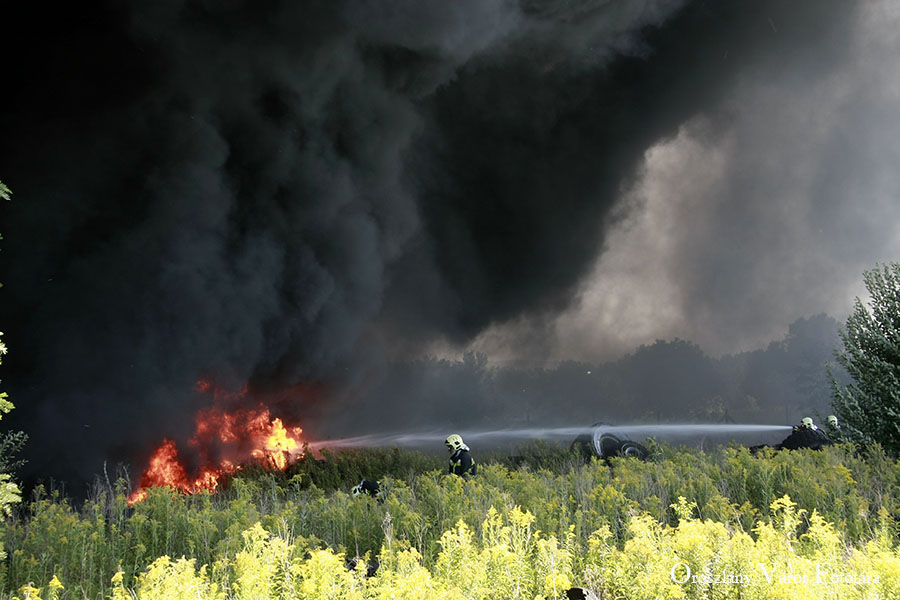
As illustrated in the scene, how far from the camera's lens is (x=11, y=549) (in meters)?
6.86

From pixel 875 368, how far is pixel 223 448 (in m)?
23.7

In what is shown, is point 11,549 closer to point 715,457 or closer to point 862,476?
point 862,476

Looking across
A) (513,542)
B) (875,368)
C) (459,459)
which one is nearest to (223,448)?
(459,459)

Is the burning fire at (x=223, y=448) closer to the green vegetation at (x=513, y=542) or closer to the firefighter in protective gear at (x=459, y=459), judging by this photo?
the firefighter in protective gear at (x=459, y=459)

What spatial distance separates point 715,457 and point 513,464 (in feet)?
19.9

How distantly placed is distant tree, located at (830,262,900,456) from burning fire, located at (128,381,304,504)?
57.0 feet

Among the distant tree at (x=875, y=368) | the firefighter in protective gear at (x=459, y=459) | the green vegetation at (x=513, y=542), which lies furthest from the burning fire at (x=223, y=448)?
the distant tree at (x=875, y=368)

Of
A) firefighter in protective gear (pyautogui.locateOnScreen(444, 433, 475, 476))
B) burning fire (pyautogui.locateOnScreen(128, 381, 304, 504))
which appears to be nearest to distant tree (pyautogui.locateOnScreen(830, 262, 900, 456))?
firefighter in protective gear (pyautogui.locateOnScreen(444, 433, 475, 476))

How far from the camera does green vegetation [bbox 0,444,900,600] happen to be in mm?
3984

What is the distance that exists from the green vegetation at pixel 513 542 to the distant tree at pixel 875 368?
1.87m

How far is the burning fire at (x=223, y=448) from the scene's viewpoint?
2080 centimetres

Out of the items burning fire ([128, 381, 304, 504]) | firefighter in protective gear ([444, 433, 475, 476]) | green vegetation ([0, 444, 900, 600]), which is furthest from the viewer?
burning fire ([128, 381, 304, 504])

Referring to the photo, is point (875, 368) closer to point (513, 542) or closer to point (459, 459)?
point (459, 459)

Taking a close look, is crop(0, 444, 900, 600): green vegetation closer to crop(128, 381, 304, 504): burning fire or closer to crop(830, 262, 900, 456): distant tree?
crop(830, 262, 900, 456): distant tree
